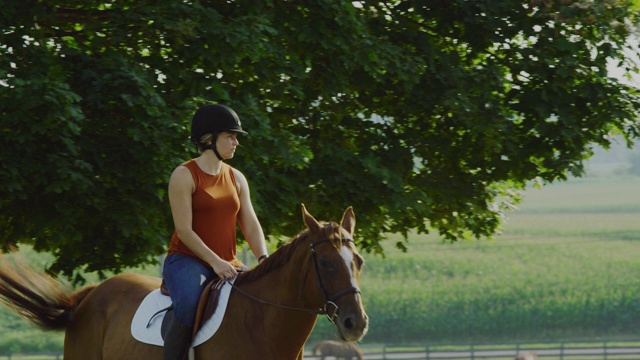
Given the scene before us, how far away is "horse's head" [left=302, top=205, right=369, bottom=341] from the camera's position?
5.10 m

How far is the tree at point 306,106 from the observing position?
33.4ft

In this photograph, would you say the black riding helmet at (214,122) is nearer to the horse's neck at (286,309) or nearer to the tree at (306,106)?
the horse's neck at (286,309)

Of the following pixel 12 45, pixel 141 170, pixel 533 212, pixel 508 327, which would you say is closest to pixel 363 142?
pixel 141 170

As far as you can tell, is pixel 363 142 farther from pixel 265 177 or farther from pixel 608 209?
pixel 608 209

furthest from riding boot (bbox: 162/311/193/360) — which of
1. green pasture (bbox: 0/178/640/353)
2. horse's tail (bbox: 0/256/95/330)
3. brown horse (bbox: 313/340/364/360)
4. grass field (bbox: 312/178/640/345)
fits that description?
grass field (bbox: 312/178/640/345)

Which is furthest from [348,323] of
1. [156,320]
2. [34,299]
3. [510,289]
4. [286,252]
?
[510,289]

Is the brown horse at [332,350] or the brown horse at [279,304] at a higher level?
the brown horse at [279,304]

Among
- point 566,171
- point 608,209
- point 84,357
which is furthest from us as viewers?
point 608,209

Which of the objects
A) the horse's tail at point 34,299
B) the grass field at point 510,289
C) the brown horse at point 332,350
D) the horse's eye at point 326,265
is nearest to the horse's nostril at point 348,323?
the horse's eye at point 326,265

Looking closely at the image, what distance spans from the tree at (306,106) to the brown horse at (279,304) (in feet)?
10.5

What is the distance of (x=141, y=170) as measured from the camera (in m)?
10.3

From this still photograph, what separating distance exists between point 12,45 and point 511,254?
57.4 metres

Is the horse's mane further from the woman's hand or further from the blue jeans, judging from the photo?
the blue jeans

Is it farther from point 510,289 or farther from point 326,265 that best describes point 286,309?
point 510,289
